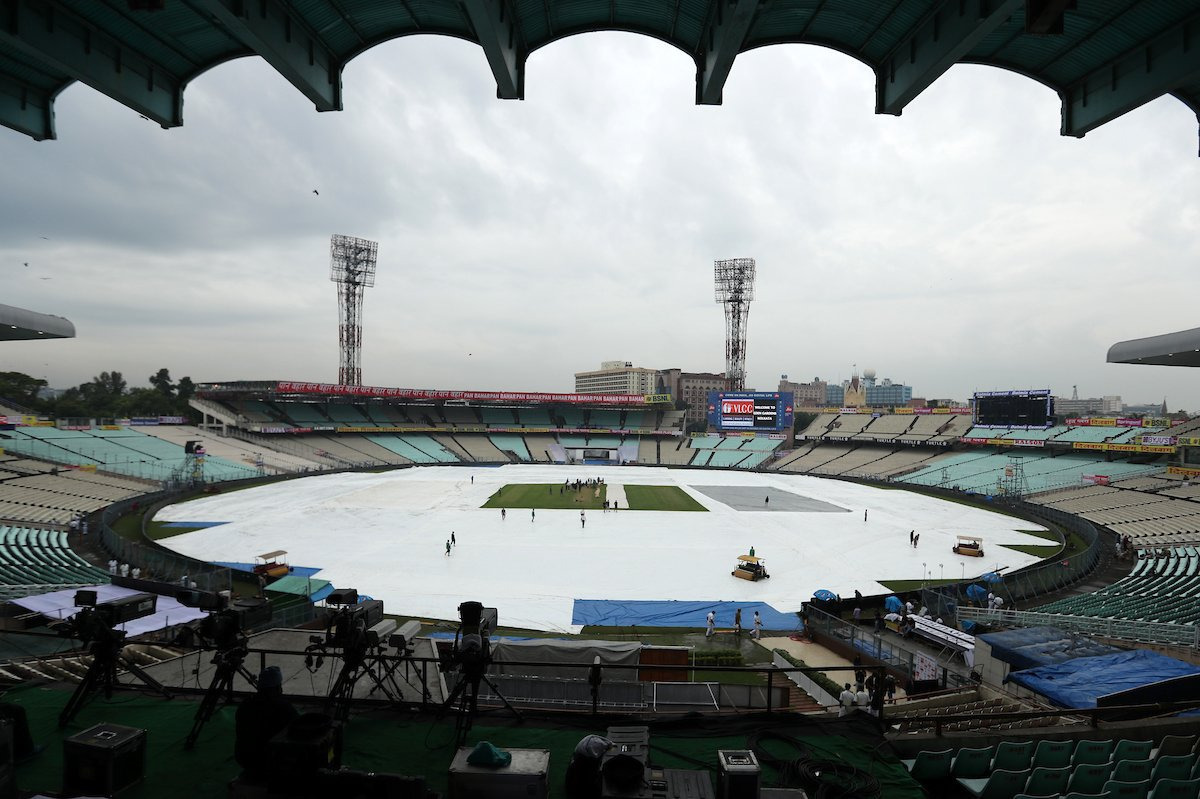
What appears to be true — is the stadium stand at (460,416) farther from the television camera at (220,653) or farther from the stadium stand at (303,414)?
the television camera at (220,653)

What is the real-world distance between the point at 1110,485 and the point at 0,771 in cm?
5735

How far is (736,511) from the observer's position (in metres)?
38.4

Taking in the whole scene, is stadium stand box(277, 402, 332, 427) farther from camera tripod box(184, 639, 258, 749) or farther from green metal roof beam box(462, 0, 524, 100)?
green metal roof beam box(462, 0, 524, 100)

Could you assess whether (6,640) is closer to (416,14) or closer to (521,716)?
(521,716)

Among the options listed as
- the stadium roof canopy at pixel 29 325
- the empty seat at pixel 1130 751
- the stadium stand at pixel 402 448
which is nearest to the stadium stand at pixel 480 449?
the stadium stand at pixel 402 448

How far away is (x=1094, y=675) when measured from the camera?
8.69 metres

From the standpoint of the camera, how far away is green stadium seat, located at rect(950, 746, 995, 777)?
538 cm

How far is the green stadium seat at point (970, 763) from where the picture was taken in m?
5.38

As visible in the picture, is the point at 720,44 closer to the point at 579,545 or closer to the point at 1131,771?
the point at 1131,771

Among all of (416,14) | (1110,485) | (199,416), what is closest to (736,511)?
(1110,485)

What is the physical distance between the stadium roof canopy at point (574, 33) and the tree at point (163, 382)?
114 meters

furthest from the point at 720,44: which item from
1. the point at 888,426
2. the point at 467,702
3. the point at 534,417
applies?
the point at 534,417

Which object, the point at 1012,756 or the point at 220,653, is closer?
the point at 1012,756

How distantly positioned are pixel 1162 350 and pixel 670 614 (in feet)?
48.2
